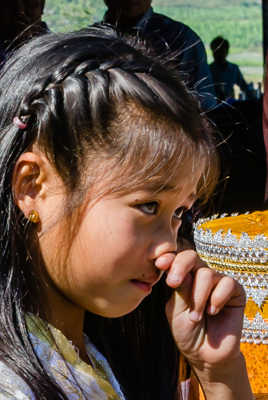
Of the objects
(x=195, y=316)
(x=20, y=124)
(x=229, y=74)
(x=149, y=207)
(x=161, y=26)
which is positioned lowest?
(x=229, y=74)

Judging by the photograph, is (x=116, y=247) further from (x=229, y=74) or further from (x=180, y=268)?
(x=229, y=74)

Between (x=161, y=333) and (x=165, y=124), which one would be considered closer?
(x=165, y=124)

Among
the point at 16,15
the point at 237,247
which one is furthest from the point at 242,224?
the point at 16,15

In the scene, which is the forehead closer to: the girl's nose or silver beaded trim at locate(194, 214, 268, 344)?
silver beaded trim at locate(194, 214, 268, 344)

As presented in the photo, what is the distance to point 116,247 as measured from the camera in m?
0.86

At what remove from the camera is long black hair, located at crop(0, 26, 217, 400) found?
0.87 m

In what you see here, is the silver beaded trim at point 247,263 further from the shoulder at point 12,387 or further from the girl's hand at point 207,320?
the shoulder at point 12,387

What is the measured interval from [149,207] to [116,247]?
0.23 ft

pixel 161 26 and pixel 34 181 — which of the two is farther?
pixel 161 26

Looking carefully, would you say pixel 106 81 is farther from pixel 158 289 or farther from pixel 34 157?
pixel 158 289

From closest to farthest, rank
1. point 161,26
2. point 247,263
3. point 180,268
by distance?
point 180,268 < point 247,263 < point 161,26

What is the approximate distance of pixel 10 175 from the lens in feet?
2.93

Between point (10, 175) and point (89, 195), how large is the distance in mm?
107

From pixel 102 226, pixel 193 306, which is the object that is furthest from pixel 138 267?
pixel 193 306
